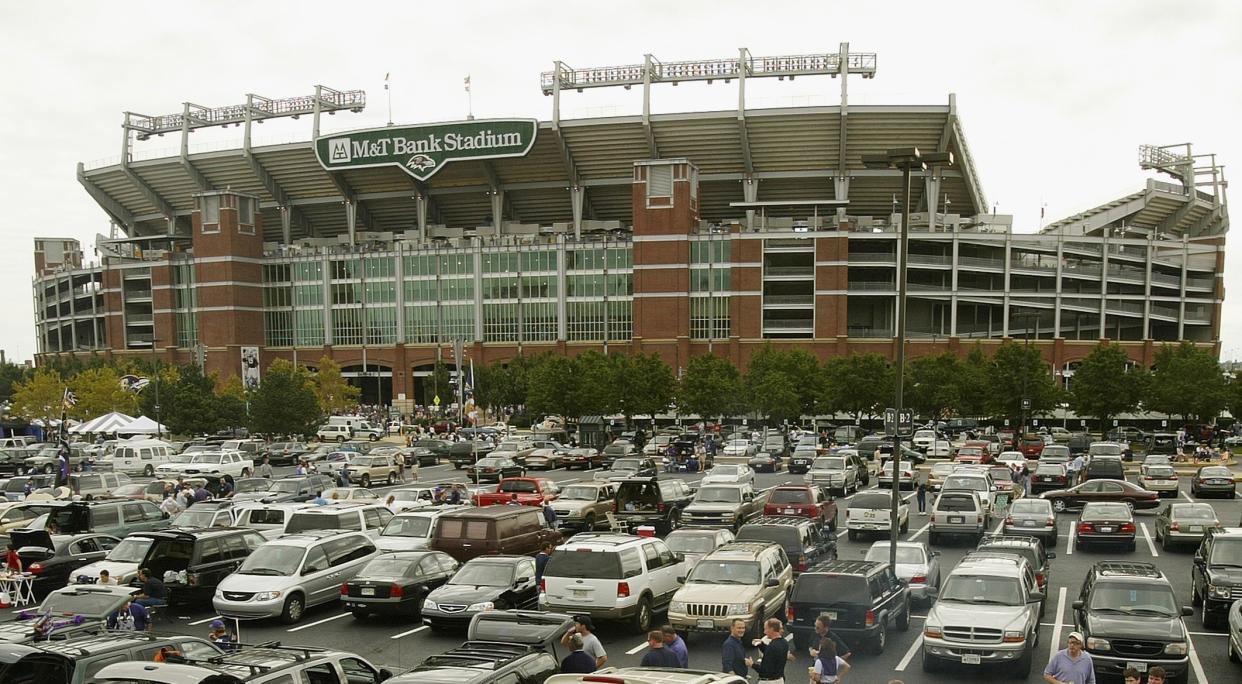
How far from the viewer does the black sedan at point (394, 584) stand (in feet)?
57.0

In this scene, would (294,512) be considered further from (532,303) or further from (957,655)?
(532,303)

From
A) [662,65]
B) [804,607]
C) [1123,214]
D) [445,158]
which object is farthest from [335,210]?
[804,607]

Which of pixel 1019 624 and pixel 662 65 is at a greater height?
pixel 662 65

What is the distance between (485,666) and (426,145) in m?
91.2

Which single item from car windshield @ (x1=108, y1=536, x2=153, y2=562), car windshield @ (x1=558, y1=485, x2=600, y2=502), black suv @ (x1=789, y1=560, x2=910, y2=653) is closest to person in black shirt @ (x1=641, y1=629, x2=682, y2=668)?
black suv @ (x1=789, y1=560, x2=910, y2=653)

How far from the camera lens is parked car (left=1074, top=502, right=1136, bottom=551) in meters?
24.3

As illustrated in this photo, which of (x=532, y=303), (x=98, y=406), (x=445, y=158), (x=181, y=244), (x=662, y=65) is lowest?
(x=98, y=406)

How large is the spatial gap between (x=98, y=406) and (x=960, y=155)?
75.2 metres

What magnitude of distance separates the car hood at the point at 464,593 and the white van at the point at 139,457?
35679 mm

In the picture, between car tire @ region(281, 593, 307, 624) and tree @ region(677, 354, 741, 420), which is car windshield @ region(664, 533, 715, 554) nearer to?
car tire @ region(281, 593, 307, 624)

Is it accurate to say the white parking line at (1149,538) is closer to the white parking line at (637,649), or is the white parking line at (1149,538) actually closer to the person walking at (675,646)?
the white parking line at (637,649)

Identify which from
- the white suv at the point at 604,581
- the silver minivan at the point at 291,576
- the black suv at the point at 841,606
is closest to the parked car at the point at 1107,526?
the black suv at the point at 841,606

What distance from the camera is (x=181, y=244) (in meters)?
117

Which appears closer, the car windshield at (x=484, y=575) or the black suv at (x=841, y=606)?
the black suv at (x=841, y=606)
